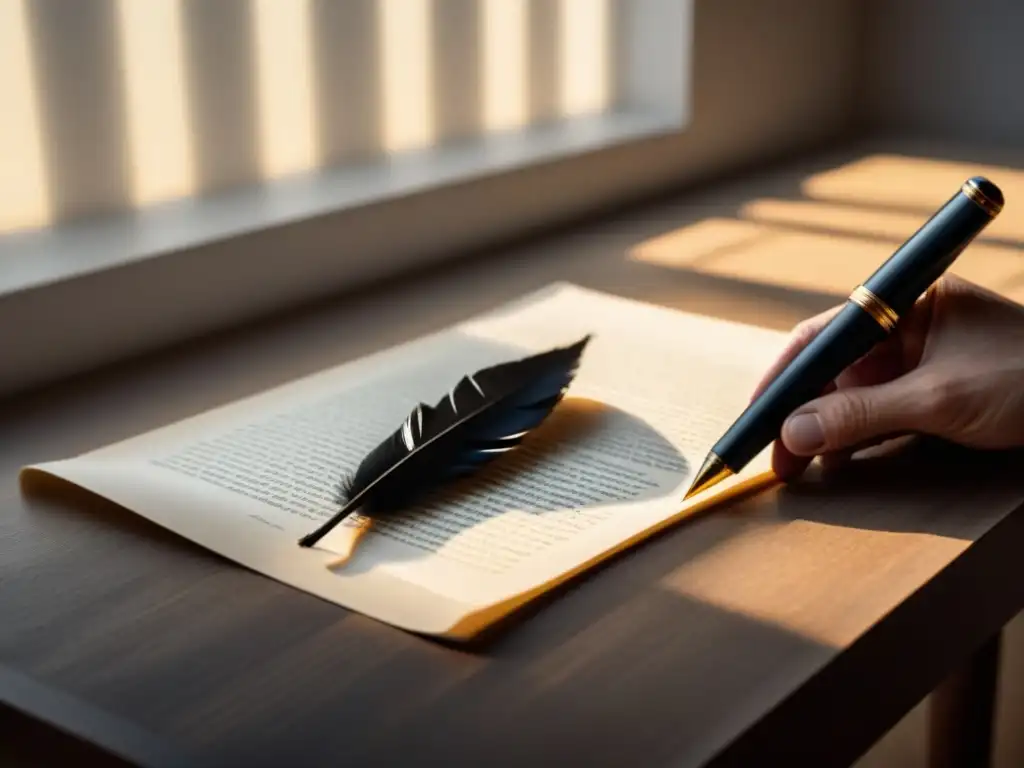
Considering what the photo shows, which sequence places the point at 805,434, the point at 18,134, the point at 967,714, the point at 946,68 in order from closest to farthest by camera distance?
the point at 805,434 → the point at 18,134 → the point at 967,714 → the point at 946,68

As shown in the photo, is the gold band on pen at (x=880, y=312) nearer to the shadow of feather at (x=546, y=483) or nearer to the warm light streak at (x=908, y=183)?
the shadow of feather at (x=546, y=483)

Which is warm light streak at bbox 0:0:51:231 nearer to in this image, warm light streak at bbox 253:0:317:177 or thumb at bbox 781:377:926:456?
warm light streak at bbox 253:0:317:177

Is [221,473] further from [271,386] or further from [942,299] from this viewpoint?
[942,299]

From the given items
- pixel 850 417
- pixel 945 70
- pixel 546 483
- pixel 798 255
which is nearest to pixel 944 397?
pixel 850 417

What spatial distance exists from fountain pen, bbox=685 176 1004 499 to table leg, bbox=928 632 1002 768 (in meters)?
0.57

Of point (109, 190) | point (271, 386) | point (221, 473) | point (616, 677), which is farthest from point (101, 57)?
point (616, 677)

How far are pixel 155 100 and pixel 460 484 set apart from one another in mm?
596

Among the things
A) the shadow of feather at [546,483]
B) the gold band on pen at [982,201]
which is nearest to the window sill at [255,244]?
the shadow of feather at [546,483]

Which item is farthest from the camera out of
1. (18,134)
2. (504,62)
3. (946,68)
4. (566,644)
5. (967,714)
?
(946,68)

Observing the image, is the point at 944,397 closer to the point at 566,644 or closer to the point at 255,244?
the point at 566,644

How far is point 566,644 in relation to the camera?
26.8 inches

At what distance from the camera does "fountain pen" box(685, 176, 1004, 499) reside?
0.83 m

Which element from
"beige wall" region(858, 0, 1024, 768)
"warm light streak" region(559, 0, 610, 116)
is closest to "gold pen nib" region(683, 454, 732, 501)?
"warm light streak" region(559, 0, 610, 116)

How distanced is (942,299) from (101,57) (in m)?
0.73
